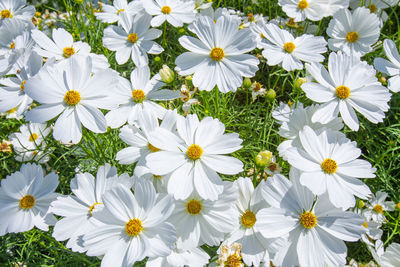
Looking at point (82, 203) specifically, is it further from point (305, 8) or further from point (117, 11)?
point (305, 8)

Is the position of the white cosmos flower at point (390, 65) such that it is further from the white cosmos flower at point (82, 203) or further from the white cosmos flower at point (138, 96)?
the white cosmos flower at point (82, 203)

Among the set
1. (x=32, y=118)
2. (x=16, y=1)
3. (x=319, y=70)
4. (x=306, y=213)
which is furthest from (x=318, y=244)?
(x=16, y=1)

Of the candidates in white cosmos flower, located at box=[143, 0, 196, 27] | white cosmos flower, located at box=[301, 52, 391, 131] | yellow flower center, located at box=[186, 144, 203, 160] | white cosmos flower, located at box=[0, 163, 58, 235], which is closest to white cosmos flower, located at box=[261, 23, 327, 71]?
white cosmos flower, located at box=[301, 52, 391, 131]

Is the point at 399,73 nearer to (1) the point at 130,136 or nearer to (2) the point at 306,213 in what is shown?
(2) the point at 306,213

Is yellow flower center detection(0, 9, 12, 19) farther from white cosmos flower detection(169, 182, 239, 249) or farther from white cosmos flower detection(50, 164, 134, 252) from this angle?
white cosmos flower detection(169, 182, 239, 249)

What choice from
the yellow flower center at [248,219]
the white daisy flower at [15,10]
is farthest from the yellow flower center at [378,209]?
the white daisy flower at [15,10]

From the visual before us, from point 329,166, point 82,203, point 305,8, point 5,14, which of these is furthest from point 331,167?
point 5,14
